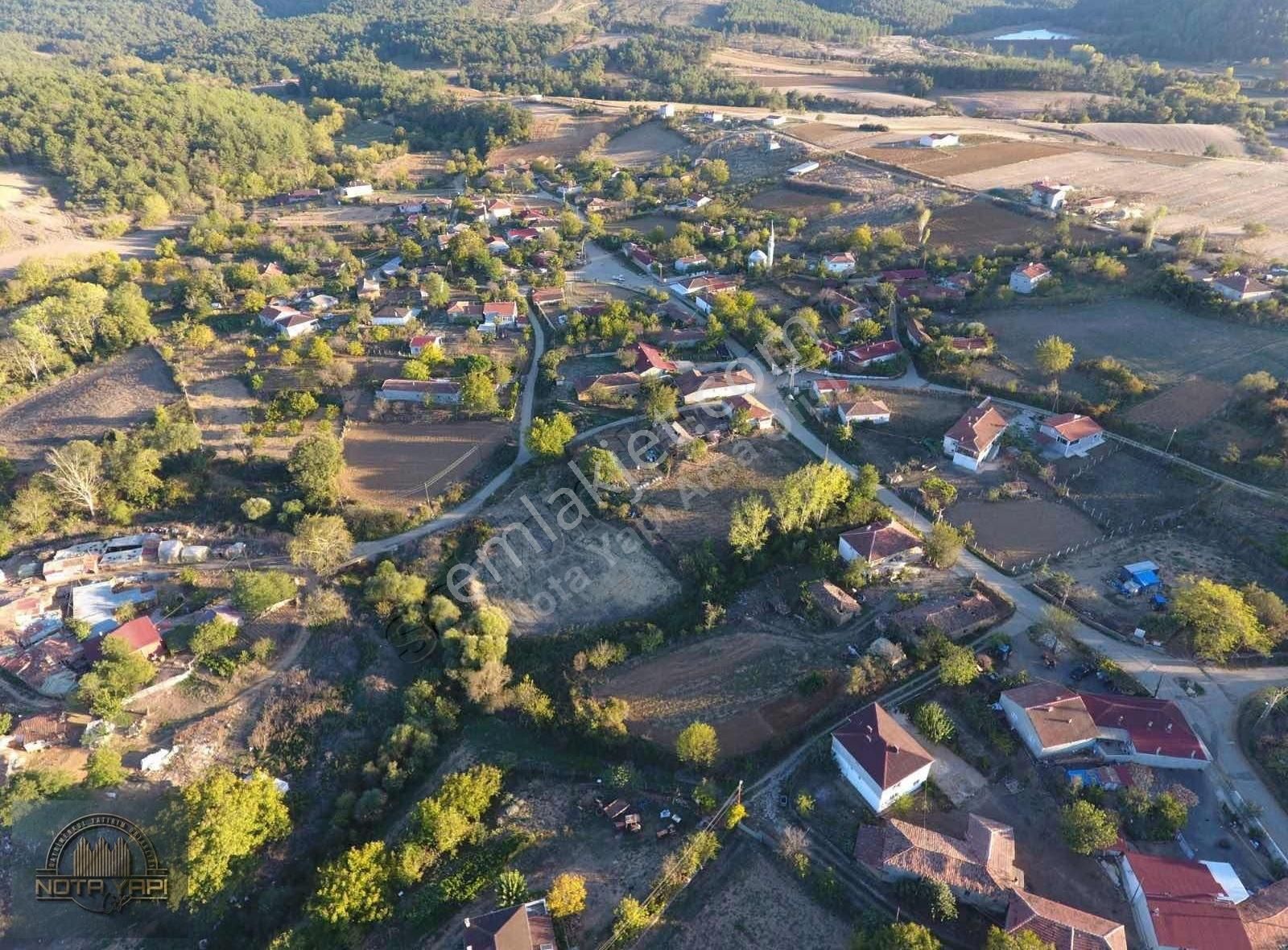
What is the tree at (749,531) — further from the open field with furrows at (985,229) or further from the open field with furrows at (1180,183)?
the open field with furrows at (1180,183)

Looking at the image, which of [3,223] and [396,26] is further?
[396,26]

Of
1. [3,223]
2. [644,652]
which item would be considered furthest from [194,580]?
[3,223]

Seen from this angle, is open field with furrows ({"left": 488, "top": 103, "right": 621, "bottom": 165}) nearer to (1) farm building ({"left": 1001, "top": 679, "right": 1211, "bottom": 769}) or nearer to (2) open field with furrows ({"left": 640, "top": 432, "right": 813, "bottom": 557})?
(2) open field with furrows ({"left": 640, "top": 432, "right": 813, "bottom": 557})

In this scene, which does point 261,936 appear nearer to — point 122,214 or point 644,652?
point 644,652

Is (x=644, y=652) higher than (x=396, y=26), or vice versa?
(x=396, y=26)

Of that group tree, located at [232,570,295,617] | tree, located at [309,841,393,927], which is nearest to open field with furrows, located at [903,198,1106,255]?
tree, located at [232,570,295,617]

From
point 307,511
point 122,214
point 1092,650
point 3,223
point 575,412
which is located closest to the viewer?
point 1092,650

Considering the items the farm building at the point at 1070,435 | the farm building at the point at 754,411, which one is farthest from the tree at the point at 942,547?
the farm building at the point at 754,411
